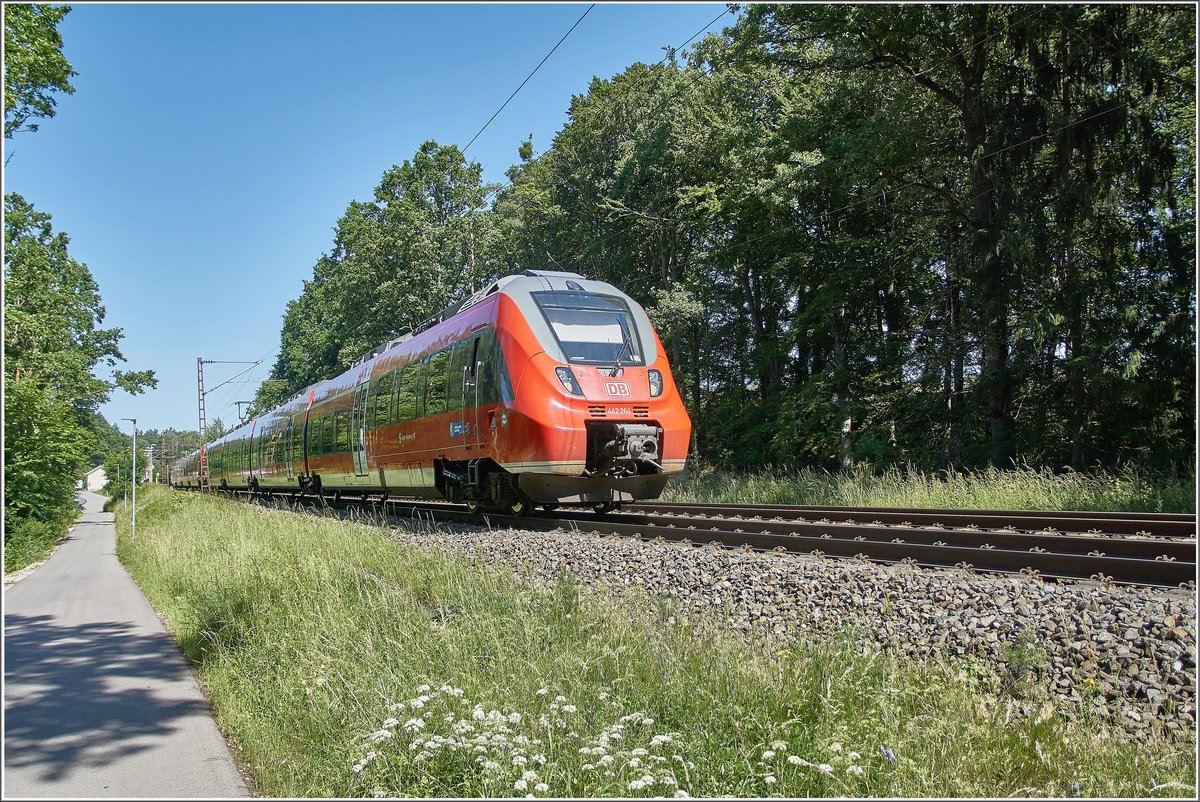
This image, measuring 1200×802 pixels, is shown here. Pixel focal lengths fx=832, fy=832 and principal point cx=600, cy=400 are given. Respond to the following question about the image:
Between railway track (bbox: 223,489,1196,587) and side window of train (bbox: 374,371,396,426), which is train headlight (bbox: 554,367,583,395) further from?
side window of train (bbox: 374,371,396,426)

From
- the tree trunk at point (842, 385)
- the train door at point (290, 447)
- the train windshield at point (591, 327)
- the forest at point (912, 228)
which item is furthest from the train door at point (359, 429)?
the tree trunk at point (842, 385)

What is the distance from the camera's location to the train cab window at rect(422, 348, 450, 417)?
14.1 m

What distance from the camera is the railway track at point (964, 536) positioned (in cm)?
662

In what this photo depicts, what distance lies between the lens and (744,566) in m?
7.51

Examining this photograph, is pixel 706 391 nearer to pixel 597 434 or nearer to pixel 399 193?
pixel 399 193

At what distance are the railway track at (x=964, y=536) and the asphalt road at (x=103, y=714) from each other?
561 cm

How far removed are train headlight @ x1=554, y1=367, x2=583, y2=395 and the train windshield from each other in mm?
244

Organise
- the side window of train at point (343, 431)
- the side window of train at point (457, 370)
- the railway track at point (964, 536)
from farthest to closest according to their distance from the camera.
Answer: the side window of train at point (343, 431)
the side window of train at point (457, 370)
the railway track at point (964, 536)

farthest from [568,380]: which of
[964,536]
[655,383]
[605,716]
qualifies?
[605,716]

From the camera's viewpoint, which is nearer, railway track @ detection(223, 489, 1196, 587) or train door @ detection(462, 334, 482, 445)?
railway track @ detection(223, 489, 1196, 587)

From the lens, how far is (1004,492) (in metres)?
13.9

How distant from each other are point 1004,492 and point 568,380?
7787mm

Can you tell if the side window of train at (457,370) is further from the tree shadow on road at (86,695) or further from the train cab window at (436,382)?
the tree shadow on road at (86,695)

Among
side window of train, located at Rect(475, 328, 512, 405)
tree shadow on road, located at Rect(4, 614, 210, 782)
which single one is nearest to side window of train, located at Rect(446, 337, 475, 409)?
side window of train, located at Rect(475, 328, 512, 405)
